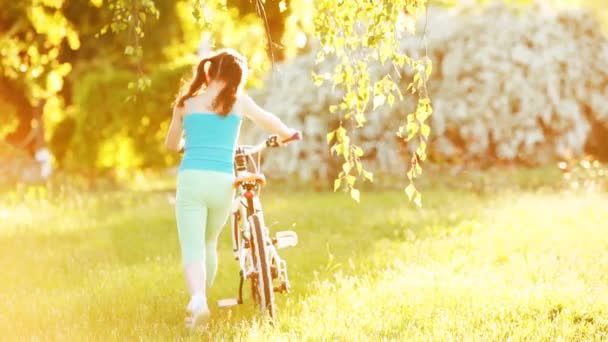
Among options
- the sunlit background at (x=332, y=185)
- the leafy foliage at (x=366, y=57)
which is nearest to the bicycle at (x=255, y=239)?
the sunlit background at (x=332, y=185)

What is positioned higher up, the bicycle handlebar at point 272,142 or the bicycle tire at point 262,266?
the bicycle handlebar at point 272,142

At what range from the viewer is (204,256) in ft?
20.2

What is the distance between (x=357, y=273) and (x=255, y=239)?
7.37 ft

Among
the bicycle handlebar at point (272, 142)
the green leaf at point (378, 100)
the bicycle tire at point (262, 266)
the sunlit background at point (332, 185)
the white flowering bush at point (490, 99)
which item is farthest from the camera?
the white flowering bush at point (490, 99)

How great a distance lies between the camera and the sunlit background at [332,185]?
6.59 metres

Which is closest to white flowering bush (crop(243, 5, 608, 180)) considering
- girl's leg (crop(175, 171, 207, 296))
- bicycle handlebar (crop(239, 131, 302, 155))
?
bicycle handlebar (crop(239, 131, 302, 155))

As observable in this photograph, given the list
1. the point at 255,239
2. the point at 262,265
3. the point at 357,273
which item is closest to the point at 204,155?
the point at 255,239

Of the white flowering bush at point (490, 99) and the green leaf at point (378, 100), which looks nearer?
the green leaf at point (378, 100)

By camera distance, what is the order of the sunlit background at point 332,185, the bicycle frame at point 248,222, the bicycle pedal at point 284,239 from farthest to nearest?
the sunlit background at point 332,185
the bicycle pedal at point 284,239
the bicycle frame at point 248,222

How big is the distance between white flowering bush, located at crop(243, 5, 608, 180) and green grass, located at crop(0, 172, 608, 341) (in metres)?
3.22

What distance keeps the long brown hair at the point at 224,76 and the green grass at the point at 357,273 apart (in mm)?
1360

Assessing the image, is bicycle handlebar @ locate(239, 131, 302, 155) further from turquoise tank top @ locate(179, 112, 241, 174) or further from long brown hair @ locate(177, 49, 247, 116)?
long brown hair @ locate(177, 49, 247, 116)

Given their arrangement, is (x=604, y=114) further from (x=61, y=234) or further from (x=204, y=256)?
(x=204, y=256)

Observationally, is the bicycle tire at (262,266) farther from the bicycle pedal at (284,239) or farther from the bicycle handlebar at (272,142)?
the bicycle handlebar at (272,142)
